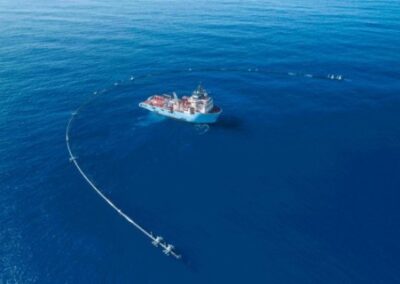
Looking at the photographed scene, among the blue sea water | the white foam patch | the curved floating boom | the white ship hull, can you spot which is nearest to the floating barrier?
the curved floating boom

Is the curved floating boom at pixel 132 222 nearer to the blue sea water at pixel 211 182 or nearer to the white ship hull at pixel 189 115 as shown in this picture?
the blue sea water at pixel 211 182

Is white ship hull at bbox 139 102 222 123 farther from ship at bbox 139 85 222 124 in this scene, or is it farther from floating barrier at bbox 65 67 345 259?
floating barrier at bbox 65 67 345 259

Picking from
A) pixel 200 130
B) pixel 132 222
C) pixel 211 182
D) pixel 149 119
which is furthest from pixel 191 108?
pixel 132 222

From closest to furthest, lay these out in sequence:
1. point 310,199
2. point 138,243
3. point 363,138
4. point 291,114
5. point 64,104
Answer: point 138,243 → point 310,199 → point 363,138 → point 291,114 → point 64,104

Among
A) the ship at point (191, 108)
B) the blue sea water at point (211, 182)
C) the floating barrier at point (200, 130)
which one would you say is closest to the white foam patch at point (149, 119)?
the blue sea water at point (211, 182)

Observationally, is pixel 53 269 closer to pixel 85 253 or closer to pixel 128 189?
pixel 85 253

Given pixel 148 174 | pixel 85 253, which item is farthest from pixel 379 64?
pixel 85 253
